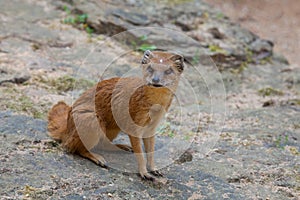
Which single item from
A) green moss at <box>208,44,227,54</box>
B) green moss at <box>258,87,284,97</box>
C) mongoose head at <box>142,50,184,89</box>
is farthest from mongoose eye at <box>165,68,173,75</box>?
green moss at <box>208,44,227,54</box>

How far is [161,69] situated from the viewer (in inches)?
145

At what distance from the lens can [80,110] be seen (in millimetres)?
4195

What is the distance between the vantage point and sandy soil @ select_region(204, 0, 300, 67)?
10.7 metres

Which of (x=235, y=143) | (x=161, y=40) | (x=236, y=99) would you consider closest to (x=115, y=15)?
(x=161, y=40)

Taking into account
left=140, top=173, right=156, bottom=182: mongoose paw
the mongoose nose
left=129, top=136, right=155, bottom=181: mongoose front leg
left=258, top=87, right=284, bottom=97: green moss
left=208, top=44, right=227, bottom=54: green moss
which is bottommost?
left=140, top=173, right=156, bottom=182: mongoose paw

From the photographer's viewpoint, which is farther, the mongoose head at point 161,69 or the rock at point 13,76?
the rock at point 13,76

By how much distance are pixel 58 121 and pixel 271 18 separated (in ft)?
27.8

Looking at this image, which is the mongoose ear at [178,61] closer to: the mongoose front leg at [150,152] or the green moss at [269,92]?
the mongoose front leg at [150,152]

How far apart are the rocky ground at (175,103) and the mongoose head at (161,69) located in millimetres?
849

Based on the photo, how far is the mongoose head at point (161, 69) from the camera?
3.65 m

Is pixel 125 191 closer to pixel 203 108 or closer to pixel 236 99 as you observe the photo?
pixel 203 108

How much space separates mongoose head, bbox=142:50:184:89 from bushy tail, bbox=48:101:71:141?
42.6 inches

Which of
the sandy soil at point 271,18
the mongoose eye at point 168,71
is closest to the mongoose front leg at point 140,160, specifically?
the mongoose eye at point 168,71

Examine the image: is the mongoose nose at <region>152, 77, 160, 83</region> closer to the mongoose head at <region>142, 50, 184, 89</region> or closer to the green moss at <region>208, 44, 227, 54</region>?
the mongoose head at <region>142, 50, 184, 89</region>
